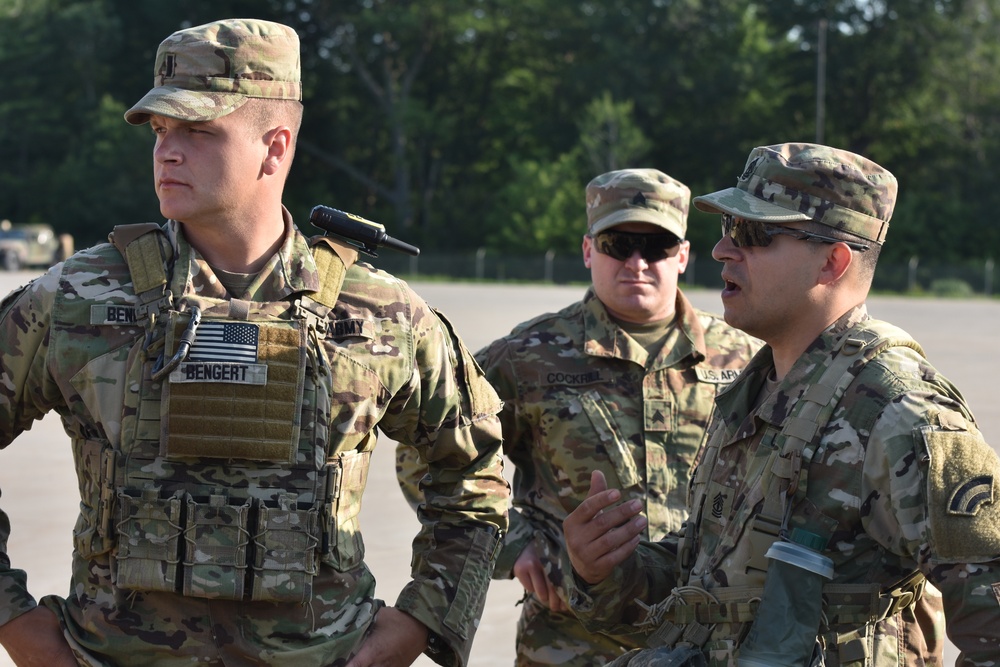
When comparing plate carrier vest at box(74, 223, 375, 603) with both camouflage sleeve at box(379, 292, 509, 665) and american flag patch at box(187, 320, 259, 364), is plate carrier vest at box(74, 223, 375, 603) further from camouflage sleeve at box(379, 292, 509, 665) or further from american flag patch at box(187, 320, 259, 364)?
camouflage sleeve at box(379, 292, 509, 665)

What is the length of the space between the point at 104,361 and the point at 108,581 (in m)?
0.49

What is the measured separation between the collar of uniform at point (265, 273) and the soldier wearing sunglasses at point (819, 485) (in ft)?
2.79

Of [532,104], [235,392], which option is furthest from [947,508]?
[532,104]

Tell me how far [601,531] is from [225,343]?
0.99 meters

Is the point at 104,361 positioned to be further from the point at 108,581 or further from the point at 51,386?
the point at 108,581

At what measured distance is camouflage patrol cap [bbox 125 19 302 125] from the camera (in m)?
2.91

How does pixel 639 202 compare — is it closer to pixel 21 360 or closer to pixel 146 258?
pixel 146 258

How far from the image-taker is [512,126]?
2194 inches

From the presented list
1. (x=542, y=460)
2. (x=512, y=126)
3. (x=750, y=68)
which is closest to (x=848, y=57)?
(x=750, y=68)

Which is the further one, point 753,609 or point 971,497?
point 753,609

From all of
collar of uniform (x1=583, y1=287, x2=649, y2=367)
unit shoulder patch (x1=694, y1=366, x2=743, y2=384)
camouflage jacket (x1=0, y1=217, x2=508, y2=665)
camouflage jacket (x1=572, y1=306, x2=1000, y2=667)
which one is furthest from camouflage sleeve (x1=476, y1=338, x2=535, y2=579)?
camouflage jacket (x1=572, y1=306, x2=1000, y2=667)

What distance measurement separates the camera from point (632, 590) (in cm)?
313

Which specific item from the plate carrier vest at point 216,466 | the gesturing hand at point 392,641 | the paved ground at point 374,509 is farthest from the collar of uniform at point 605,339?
the paved ground at point 374,509

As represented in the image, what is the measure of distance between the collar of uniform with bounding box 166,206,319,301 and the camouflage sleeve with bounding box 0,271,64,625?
0.94 ft
